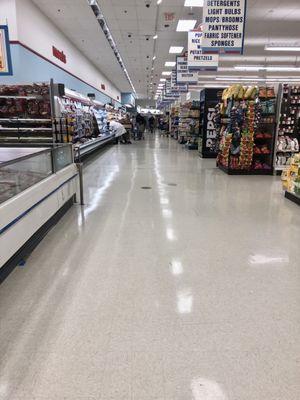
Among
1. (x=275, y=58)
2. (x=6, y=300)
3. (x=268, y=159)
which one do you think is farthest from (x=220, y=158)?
(x=275, y=58)

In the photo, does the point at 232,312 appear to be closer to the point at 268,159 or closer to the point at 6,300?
the point at 6,300

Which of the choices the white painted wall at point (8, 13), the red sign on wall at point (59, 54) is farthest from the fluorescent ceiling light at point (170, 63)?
the white painted wall at point (8, 13)

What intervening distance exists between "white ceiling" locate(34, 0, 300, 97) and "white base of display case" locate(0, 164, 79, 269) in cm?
788

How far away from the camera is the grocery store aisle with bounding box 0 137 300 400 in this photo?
179 cm

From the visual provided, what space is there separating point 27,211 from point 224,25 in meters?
6.44

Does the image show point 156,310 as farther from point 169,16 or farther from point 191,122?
point 191,122

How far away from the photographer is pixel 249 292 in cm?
272

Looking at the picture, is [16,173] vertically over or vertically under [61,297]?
over

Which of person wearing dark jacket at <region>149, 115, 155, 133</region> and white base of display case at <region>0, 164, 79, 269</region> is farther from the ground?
person wearing dark jacket at <region>149, 115, 155, 133</region>

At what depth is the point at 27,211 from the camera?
3.09 meters

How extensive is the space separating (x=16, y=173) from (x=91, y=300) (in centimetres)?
142

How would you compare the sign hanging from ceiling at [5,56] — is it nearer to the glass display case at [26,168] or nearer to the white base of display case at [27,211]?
the glass display case at [26,168]

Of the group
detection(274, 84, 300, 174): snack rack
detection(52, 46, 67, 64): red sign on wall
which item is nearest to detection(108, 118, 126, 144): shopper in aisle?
detection(52, 46, 67, 64): red sign on wall

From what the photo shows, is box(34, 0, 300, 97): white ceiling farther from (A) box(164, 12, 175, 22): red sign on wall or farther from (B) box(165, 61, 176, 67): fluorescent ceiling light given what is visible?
(B) box(165, 61, 176, 67): fluorescent ceiling light
